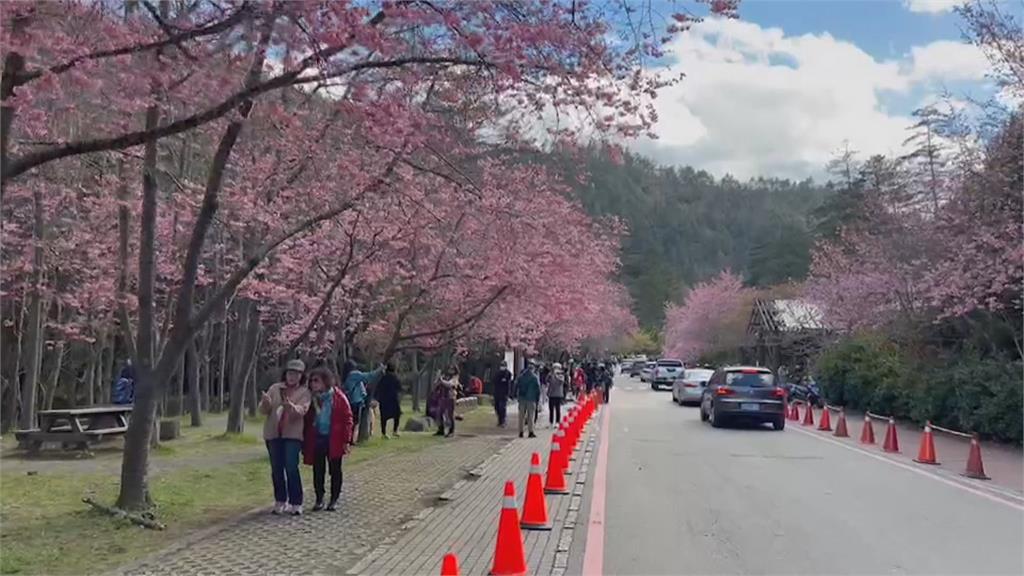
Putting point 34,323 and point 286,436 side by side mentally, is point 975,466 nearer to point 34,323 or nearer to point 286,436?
point 286,436

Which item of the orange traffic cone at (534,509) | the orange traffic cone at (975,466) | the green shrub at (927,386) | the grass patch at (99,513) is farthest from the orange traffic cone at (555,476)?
the green shrub at (927,386)

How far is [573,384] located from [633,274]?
201 ft

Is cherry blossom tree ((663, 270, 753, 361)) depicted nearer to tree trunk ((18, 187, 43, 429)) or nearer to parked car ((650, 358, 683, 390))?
parked car ((650, 358, 683, 390))

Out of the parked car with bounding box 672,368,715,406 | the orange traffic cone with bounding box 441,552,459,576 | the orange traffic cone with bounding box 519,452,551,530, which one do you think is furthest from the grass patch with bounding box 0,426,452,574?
the parked car with bounding box 672,368,715,406

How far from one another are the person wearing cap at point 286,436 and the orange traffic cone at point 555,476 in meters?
3.30

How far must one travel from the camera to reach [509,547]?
7684 mm

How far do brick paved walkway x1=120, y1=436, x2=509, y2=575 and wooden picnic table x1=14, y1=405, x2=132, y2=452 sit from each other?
455cm

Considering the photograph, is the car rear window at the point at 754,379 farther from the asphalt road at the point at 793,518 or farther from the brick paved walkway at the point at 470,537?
the brick paved walkway at the point at 470,537

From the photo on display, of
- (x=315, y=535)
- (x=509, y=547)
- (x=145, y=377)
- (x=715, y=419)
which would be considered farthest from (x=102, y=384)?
(x=509, y=547)

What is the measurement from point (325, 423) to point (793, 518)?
5.30m

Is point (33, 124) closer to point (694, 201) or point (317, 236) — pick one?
point (317, 236)

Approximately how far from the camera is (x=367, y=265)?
17.6 meters

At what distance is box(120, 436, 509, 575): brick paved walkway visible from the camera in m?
8.05

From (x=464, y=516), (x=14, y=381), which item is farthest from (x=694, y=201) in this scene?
(x=464, y=516)
